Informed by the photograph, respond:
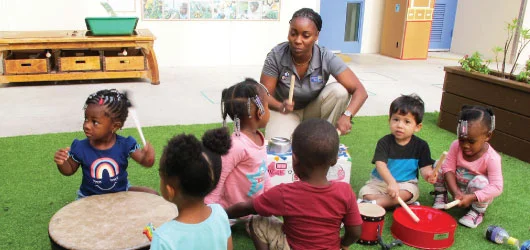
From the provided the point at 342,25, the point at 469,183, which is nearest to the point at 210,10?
the point at 342,25

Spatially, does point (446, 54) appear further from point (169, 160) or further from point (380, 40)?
point (169, 160)

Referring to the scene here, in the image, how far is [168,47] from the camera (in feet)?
21.1

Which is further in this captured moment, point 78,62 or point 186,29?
point 186,29

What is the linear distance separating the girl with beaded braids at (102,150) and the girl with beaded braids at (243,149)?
0.36 metres

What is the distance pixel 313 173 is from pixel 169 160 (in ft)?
1.70

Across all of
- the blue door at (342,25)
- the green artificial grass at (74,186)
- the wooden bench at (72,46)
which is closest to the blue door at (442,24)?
the blue door at (342,25)

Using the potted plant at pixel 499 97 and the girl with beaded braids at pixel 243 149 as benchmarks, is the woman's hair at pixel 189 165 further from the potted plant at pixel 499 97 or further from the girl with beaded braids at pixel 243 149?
the potted plant at pixel 499 97

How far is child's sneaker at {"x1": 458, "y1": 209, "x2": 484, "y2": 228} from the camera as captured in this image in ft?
7.72

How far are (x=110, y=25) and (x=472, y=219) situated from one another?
Answer: 4.08m

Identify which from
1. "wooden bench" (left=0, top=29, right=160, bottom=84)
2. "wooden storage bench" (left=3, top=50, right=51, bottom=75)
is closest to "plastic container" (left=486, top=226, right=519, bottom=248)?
"wooden bench" (left=0, top=29, right=160, bottom=84)

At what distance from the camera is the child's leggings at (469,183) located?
235cm

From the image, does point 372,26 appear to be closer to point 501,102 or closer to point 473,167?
point 501,102

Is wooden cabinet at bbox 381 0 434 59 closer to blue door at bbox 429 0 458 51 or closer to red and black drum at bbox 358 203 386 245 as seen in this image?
blue door at bbox 429 0 458 51

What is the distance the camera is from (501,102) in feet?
11.2
